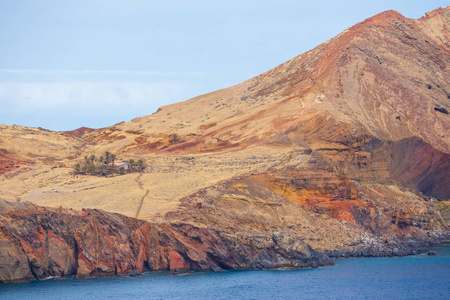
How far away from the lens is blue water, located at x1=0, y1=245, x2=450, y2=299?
65.5 metres

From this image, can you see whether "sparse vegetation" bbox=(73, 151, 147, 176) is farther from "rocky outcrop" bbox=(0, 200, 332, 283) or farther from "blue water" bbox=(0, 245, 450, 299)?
"blue water" bbox=(0, 245, 450, 299)

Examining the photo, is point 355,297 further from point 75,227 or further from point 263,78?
Answer: point 263,78

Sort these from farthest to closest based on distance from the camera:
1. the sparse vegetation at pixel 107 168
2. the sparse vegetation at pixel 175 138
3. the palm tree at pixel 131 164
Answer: the sparse vegetation at pixel 175 138 < the palm tree at pixel 131 164 < the sparse vegetation at pixel 107 168

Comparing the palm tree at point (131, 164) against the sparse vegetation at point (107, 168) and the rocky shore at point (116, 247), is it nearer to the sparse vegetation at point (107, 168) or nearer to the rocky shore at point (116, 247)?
the sparse vegetation at point (107, 168)

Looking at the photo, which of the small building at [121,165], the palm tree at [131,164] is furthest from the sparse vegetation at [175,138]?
the palm tree at [131,164]

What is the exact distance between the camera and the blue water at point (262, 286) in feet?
215

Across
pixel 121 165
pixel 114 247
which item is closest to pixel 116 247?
pixel 114 247

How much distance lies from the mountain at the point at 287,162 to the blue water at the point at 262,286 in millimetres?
3236

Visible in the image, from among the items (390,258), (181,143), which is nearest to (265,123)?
(181,143)

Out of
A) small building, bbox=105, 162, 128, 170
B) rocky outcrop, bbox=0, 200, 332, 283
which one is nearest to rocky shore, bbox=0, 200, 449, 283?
rocky outcrop, bbox=0, 200, 332, 283

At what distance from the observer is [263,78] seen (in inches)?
6388

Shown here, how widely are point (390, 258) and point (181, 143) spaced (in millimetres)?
56405

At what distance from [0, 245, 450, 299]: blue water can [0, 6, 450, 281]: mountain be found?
324cm

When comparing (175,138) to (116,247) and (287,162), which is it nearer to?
(287,162)
